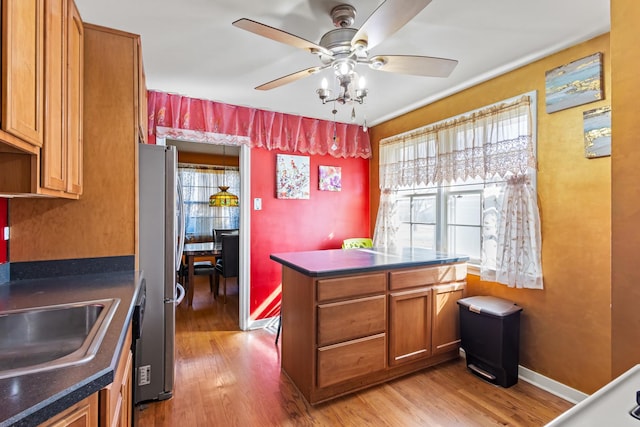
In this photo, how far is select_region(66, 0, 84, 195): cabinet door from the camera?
4.59 feet

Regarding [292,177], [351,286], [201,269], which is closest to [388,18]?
[351,286]

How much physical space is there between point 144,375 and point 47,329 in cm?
95

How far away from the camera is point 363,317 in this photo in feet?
6.88

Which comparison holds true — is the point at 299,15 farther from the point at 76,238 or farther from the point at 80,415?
the point at 80,415

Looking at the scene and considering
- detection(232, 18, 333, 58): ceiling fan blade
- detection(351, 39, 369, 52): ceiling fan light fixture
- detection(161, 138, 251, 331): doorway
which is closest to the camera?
detection(232, 18, 333, 58): ceiling fan blade

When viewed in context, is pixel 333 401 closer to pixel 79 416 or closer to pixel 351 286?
pixel 351 286

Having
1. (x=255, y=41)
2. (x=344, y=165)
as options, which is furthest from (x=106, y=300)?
(x=344, y=165)

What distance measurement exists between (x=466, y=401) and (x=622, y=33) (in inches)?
83.7

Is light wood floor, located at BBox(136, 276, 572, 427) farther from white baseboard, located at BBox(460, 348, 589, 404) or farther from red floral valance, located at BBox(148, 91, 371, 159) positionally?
red floral valance, located at BBox(148, 91, 371, 159)

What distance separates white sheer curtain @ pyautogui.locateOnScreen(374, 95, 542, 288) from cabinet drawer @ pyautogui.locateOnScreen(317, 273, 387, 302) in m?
0.99

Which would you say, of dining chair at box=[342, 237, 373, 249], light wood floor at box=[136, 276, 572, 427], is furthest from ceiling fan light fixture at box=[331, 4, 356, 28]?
dining chair at box=[342, 237, 373, 249]

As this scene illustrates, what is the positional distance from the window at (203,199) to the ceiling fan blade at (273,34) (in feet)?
15.4

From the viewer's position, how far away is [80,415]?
743 millimetres

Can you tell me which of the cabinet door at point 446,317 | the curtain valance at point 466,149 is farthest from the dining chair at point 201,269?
the cabinet door at point 446,317
